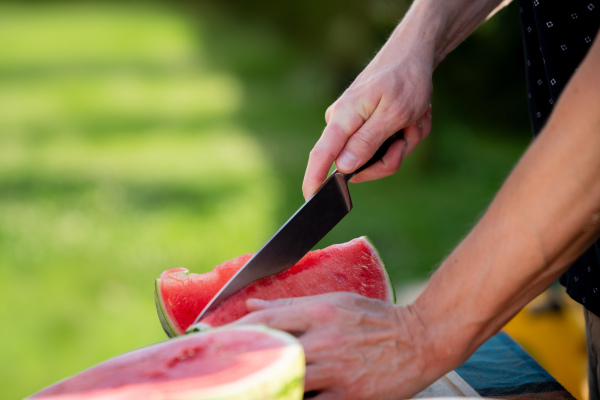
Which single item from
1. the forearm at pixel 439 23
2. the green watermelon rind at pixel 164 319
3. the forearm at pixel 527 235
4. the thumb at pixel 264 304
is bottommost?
the green watermelon rind at pixel 164 319

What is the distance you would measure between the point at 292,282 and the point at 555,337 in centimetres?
182

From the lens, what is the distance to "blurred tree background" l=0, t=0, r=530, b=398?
4.57 meters

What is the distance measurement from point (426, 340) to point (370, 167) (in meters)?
0.78

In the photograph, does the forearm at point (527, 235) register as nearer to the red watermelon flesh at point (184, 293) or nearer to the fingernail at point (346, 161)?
the fingernail at point (346, 161)

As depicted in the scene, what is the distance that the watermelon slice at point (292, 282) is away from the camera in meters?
1.74

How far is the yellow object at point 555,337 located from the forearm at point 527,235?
1861mm

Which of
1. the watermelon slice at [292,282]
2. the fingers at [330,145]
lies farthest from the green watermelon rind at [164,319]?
the fingers at [330,145]

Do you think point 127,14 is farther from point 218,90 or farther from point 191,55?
point 218,90

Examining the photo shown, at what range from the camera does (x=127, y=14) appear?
17922mm

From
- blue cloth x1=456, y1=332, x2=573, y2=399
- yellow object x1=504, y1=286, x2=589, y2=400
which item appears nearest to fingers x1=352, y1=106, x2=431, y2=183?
blue cloth x1=456, y1=332, x2=573, y2=399

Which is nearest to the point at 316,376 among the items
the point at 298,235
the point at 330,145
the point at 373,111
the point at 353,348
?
the point at 353,348

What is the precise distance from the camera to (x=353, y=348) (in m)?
1.36

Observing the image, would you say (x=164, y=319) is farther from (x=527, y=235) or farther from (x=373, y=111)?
(x=527, y=235)

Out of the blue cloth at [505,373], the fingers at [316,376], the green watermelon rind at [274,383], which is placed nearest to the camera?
the green watermelon rind at [274,383]
